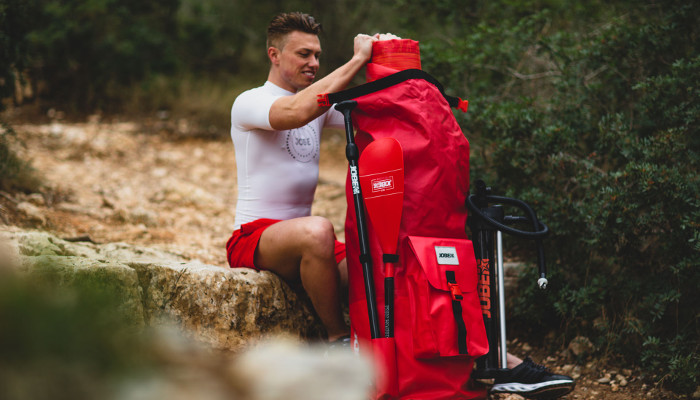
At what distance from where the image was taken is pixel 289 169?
3076 mm

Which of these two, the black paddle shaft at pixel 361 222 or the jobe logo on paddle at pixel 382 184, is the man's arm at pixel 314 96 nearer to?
the black paddle shaft at pixel 361 222

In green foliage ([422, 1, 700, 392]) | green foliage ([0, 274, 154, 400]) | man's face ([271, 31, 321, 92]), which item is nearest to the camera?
green foliage ([0, 274, 154, 400])

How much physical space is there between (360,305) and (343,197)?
3762 millimetres

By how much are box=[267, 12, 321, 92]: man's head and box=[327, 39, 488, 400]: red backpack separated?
0.60m

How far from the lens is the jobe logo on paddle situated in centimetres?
252

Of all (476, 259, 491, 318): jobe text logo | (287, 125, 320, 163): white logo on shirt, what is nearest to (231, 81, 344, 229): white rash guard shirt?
(287, 125, 320, 163): white logo on shirt

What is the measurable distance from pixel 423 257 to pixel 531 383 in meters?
0.86

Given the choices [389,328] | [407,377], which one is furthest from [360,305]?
[407,377]

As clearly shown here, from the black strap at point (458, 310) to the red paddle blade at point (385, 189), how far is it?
0.30m

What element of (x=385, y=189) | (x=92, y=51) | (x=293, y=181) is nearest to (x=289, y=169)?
(x=293, y=181)

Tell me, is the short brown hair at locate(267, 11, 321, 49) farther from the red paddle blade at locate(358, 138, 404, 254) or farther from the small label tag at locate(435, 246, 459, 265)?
the small label tag at locate(435, 246, 459, 265)

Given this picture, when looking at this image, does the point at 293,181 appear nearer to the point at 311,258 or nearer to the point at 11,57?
the point at 311,258

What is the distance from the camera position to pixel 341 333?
9.52 ft

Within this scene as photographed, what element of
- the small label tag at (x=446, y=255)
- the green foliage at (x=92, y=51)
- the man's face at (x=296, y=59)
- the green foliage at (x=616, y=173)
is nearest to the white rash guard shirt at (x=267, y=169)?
the man's face at (x=296, y=59)
